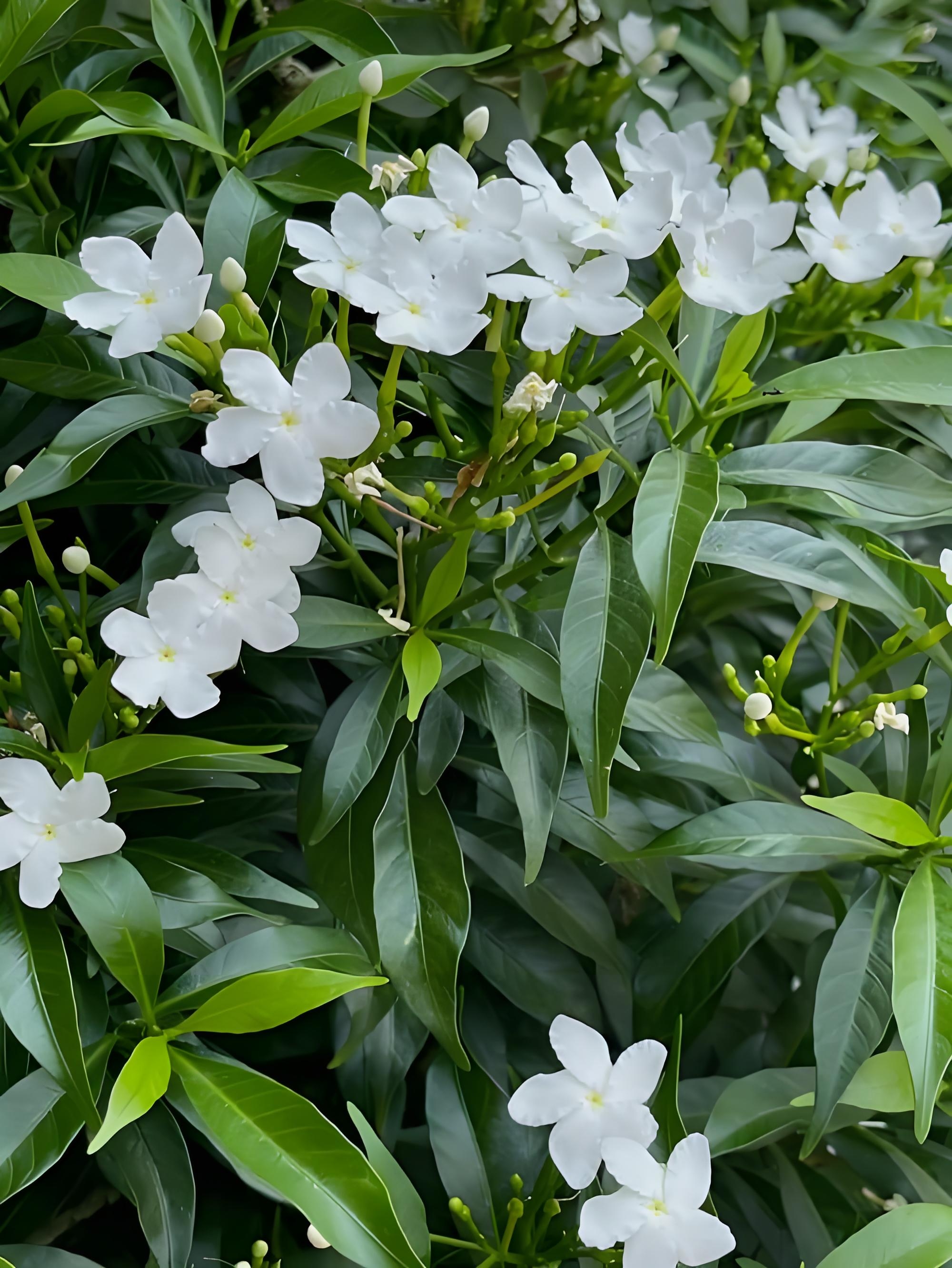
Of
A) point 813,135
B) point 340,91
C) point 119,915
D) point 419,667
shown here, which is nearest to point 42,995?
point 119,915

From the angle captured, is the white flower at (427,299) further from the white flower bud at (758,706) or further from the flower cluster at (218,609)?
the white flower bud at (758,706)

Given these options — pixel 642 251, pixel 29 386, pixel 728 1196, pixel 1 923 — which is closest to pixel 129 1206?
pixel 1 923

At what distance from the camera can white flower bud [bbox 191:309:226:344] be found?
1.61 feet

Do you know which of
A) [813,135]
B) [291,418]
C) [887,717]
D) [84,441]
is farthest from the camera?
[813,135]

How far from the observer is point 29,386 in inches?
25.3

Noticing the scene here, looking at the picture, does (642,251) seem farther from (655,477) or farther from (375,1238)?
(375,1238)

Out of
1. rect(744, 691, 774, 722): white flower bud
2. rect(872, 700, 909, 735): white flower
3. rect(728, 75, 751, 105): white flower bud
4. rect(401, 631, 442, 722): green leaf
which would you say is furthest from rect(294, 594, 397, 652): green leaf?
rect(728, 75, 751, 105): white flower bud

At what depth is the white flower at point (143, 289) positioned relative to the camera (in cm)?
48

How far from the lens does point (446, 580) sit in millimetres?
583

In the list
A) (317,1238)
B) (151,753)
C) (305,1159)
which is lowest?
(317,1238)

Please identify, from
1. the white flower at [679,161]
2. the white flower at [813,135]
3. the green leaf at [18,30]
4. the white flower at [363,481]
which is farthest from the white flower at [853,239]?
the green leaf at [18,30]

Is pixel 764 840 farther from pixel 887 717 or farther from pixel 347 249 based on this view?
pixel 347 249

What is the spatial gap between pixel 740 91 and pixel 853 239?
0.38 meters

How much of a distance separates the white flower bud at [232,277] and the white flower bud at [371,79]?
15 cm
